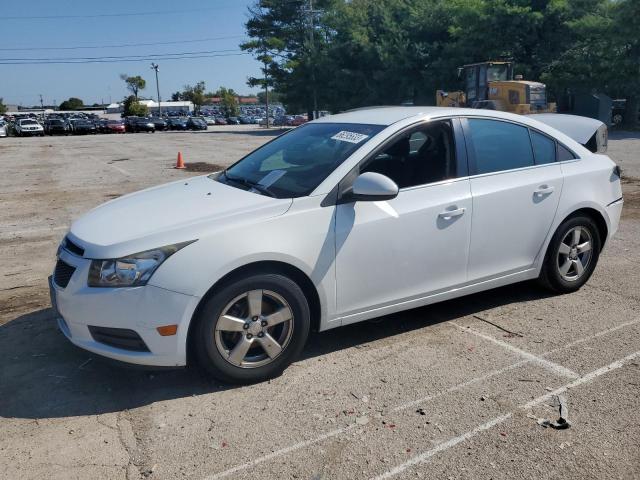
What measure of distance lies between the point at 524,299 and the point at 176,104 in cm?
12779

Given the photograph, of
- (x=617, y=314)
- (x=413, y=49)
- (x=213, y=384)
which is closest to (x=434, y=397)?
(x=213, y=384)

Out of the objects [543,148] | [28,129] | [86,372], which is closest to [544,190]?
[543,148]

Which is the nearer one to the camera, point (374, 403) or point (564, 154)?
point (374, 403)

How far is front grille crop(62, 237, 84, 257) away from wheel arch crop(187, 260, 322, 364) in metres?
0.81

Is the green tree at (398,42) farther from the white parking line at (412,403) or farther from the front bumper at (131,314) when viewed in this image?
the front bumper at (131,314)

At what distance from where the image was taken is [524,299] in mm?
5102

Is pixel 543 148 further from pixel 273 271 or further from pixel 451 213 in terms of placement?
pixel 273 271

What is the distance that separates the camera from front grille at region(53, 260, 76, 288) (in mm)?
3554

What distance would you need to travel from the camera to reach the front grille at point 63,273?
3554 millimetres

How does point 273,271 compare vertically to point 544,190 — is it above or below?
below

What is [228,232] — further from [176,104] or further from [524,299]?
[176,104]

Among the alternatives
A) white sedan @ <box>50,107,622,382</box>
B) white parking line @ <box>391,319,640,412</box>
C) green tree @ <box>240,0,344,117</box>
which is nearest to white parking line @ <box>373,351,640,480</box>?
white parking line @ <box>391,319,640,412</box>

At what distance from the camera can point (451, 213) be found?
165 inches

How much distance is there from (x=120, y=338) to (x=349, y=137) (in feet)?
6.81
